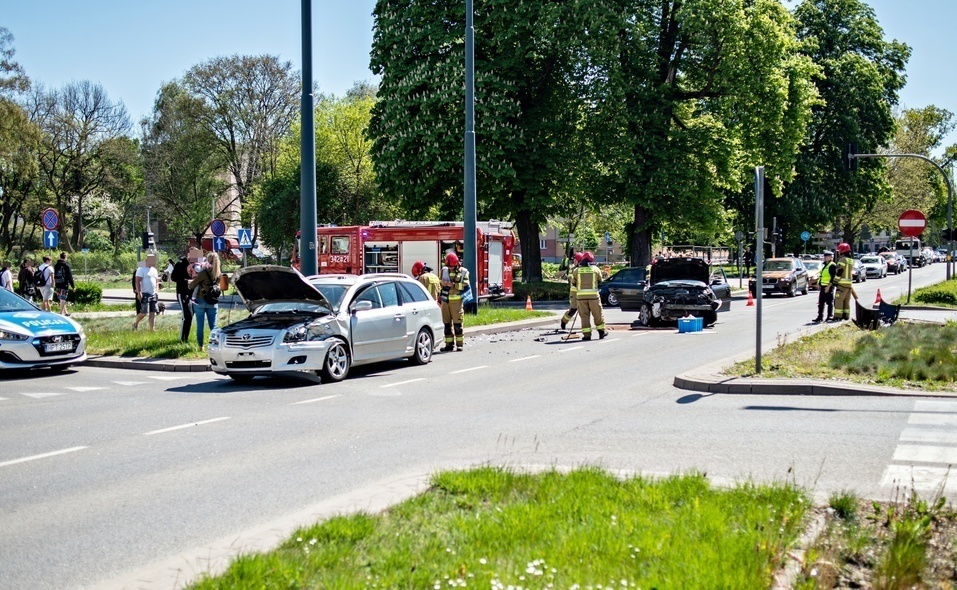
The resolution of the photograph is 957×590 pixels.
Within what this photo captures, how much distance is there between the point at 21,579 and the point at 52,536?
2.83 ft

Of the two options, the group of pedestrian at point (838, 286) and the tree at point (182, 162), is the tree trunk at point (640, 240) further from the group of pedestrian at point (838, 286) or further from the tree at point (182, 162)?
the tree at point (182, 162)

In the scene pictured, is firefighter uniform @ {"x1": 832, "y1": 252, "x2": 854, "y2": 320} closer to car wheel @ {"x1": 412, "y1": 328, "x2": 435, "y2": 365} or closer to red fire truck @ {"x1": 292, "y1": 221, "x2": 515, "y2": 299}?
car wheel @ {"x1": 412, "y1": 328, "x2": 435, "y2": 365}

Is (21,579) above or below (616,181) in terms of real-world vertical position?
below

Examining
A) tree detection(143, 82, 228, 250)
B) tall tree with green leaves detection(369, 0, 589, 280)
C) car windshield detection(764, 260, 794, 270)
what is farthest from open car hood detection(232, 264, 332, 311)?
tree detection(143, 82, 228, 250)

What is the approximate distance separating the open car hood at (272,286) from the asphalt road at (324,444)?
1.33m

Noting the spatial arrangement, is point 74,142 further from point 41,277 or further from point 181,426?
point 181,426

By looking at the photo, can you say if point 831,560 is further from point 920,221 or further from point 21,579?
point 920,221

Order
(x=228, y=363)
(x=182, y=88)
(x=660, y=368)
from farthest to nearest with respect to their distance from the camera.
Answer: (x=182, y=88) → (x=660, y=368) → (x=228, y=363)

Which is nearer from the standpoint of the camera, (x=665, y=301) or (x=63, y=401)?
(x=63, y=401)

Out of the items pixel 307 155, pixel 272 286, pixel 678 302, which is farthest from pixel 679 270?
pixel 272 286

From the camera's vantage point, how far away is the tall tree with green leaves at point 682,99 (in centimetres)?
3722

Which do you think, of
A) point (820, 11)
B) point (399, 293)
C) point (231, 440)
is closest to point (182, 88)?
point (820, 11)

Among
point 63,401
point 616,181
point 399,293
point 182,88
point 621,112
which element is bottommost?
point 63,401

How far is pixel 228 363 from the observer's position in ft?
45.7
